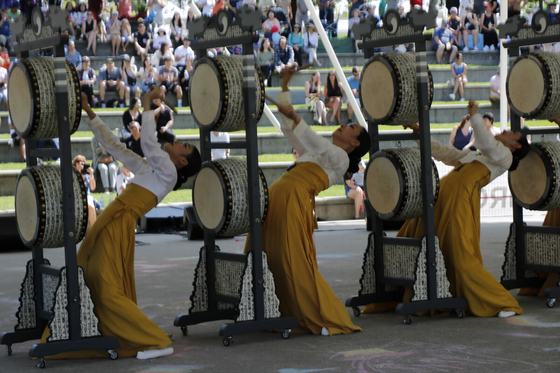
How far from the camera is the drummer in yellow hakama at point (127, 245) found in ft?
16.1

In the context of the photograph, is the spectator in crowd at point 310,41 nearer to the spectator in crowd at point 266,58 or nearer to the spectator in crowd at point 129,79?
the spectator in crowd at point 266,58

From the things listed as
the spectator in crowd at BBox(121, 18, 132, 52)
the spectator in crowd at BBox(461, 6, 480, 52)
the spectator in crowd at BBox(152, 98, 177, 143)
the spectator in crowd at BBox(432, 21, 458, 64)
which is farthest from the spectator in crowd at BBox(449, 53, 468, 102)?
the spectator in crowd at BBox(152, 98, 177, 143)

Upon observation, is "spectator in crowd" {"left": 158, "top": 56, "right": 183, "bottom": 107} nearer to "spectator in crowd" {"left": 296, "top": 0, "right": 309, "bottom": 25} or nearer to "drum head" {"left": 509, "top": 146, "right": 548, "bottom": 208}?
"spectator in crowd" {"left": 296, "top": 0, "right": 309, "bottom": 25}

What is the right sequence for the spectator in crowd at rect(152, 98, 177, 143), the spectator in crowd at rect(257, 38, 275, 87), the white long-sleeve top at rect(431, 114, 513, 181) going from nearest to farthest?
the white long-sleeve top at rect(431, 114, 513, 181)
the spectator in crowd at rect(152, 98, 177, 143)
the spectator in crowd at rect(257, 38, 275, 87)

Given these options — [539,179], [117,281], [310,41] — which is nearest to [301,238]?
[117,281]

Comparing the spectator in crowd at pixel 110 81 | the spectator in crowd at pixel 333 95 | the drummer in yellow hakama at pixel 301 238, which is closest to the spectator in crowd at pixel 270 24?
the spectator in crowd at pixel 333 95

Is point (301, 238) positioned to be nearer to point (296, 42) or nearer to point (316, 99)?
point (316, 99)

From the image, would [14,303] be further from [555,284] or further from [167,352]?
[555,284]

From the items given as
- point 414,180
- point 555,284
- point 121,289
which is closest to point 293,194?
point 414,180

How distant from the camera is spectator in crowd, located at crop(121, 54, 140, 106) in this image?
1595 cm

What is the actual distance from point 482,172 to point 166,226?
6.66 m

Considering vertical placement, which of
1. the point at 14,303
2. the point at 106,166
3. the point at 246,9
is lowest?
the point at 14,303

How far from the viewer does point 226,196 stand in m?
5.26

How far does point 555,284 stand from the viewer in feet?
21.6
